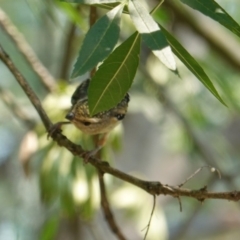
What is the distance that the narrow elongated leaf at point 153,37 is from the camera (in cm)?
86

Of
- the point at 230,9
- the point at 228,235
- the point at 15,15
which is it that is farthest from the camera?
the point at 228,235

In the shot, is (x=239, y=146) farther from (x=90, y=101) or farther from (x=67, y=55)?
(x=90, y=101)

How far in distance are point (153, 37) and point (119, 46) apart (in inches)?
3.1

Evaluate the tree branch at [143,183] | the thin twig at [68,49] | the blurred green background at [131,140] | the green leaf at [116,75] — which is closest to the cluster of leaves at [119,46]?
the green leaf at [116,75]

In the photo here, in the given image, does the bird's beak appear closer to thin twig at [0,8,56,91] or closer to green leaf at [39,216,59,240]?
thin twig at [0,8,56,91]

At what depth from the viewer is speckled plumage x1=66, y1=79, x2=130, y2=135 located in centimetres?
128

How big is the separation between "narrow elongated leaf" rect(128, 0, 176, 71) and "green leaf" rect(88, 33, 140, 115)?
6 cm

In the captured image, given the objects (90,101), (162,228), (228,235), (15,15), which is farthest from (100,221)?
(90,101)

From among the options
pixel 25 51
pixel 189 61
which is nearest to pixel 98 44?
pixel 189 61

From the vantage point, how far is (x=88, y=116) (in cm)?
127

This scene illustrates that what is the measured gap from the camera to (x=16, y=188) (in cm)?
383

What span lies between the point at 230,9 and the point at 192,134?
0.86m

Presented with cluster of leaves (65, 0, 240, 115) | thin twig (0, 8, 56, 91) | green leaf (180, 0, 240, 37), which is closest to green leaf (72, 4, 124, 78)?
cluster of leaves (65, 0, 240, 115)

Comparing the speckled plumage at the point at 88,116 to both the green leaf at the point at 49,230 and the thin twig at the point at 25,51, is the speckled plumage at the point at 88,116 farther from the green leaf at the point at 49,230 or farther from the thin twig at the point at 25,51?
the green leaf at the point at 49,230
